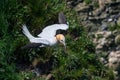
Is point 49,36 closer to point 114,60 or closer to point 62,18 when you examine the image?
Result: point 62,18

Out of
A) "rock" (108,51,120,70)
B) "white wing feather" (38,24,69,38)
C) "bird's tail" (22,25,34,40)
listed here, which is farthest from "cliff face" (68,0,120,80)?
"bird's tail" (22,25,34,40)

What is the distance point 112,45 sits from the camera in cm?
995

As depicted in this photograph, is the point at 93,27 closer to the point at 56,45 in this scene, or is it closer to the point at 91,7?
the point at 91,7

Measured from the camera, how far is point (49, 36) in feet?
→ 30.7

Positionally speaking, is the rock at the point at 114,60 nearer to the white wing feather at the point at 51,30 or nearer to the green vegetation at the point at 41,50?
the green vegetation at the point at 41,50

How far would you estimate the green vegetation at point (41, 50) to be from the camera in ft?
30.4

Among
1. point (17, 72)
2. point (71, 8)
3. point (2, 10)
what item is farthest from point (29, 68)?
point (71, 8)

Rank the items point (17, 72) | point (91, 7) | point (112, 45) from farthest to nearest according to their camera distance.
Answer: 1. point (91, 7)
2. point (112, 45)
3. point (17, 72)

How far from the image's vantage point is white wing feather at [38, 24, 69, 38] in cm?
934

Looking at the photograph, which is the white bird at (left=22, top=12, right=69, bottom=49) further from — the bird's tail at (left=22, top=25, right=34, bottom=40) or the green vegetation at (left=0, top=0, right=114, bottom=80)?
the green vegetation at (left=0, top=0, right=114, bottom=80)

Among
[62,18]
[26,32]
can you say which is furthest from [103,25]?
[26,32]

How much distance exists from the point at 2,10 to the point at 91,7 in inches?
72.1

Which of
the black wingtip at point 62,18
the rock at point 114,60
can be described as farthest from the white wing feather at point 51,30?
the rock at point 114,60

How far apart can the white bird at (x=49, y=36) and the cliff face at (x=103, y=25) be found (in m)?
0.66
